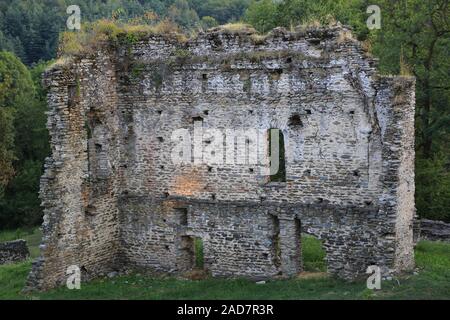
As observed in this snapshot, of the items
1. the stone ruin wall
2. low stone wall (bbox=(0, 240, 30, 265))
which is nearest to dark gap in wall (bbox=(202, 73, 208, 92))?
the stone ruin wall

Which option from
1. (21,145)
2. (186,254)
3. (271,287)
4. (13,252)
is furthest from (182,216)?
(21,145)

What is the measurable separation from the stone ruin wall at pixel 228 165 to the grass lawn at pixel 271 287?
19.8 inches

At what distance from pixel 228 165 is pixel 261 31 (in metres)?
14.2

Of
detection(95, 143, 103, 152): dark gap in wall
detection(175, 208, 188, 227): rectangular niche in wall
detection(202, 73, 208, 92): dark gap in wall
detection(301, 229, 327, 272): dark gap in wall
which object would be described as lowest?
detection(301, 229, 327, 272): dark gap in wall

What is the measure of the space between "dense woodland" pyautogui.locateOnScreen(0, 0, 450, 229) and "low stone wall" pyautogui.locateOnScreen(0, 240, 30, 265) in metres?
7.62

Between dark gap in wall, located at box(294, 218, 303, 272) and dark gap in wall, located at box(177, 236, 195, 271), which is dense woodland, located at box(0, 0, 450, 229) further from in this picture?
dark gap in wall, located at box(177, 236, 195, 271)

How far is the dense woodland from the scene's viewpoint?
28.1 meters

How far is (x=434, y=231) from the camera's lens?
24.1 meters

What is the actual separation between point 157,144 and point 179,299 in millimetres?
4217

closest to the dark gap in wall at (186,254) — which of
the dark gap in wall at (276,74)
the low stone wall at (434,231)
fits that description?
the dark gap in wall at (276,74)

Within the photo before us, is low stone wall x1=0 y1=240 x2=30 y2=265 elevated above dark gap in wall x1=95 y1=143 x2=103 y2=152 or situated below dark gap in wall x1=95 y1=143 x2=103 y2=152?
below

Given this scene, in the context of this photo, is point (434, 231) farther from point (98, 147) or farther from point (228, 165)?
point (98, 147)

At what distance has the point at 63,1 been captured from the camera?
2516 inches

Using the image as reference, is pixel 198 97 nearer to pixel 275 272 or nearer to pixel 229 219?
pixel 229 219
